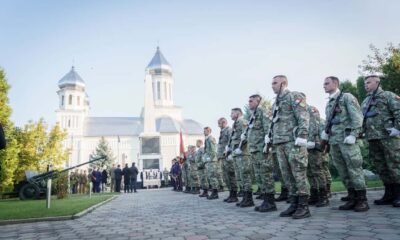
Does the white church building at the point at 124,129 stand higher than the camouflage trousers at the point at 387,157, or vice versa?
the white church building at the point at 124,129

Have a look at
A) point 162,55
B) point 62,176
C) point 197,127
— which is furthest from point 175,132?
point 62,176

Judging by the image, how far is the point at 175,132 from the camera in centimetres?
7544

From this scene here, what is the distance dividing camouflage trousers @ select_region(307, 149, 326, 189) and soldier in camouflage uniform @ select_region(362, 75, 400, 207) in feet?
3.66

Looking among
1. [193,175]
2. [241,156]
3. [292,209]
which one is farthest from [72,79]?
[292,209]

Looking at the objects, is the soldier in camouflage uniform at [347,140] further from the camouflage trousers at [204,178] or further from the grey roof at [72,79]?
the grey roof at [72,79]

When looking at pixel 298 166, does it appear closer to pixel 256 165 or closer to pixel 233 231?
pixel 256 165

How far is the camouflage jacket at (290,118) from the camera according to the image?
5.16 metres

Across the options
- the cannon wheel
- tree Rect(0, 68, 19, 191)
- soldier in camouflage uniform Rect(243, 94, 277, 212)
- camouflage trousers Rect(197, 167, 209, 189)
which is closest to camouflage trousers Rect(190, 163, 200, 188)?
camouflage trousers Rect(197, 167, 209, 189)

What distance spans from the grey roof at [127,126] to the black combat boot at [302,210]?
71.0 metres

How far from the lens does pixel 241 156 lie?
7414 mm

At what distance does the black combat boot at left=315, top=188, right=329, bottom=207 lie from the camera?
238 inches

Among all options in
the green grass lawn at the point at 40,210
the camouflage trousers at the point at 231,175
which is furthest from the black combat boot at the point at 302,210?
the green grass lawn at the point at 40,210

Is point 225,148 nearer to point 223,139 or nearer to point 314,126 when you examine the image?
point 223,139

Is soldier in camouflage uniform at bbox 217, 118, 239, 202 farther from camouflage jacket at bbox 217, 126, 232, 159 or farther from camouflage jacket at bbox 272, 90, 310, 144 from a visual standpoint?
camouflage jacket at bbox 272, 90, 310, 144
